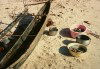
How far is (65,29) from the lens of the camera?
958 centimetres

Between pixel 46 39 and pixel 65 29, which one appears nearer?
pixel 46 39

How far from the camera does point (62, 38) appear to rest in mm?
8898

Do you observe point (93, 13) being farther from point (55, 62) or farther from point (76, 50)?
point (55, 62)

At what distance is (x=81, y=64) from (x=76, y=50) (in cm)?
65

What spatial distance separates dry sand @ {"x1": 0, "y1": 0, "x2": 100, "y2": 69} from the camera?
7.37 m

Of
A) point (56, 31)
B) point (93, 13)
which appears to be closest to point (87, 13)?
point (93, 13)

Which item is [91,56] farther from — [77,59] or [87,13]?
[87,13]

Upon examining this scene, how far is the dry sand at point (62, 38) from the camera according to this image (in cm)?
737

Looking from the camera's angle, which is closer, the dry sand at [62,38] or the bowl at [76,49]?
the dry sand at [62,38]

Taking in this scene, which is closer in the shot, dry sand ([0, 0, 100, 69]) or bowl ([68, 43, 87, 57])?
dry sand ([0, 0, 100, 69])

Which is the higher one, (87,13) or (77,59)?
(87,13)

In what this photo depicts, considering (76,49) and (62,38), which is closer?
(76,49)

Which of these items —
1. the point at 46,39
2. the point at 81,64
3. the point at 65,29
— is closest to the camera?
the point at 81,64

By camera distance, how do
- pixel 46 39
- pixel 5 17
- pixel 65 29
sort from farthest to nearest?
pixel 5 17 → pixel 65 29 → pixel 46 39
